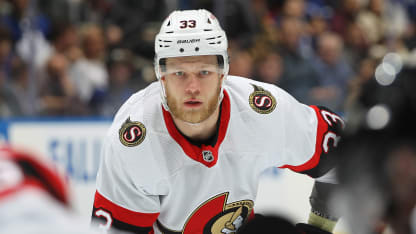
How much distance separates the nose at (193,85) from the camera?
97.0 inches

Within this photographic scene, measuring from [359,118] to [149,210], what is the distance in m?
1.40

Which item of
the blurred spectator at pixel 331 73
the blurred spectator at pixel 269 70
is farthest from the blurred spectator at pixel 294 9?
the blurred spectator at pixel 269 70

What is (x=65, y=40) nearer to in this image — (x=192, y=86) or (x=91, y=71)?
(x=91, y=71)

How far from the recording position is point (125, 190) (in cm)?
245

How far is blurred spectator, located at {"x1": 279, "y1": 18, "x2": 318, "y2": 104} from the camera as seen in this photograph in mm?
4875

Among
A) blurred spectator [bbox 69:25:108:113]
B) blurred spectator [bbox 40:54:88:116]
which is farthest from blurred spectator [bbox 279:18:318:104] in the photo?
blurred spectator [bbox 40:54:88:116]

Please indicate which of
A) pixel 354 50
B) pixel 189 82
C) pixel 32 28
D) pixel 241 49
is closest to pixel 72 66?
pixel 32 28

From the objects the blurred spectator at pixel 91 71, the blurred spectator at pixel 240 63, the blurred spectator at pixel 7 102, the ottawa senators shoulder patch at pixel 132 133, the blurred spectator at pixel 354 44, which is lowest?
the blurred spectator at pixel 7 102

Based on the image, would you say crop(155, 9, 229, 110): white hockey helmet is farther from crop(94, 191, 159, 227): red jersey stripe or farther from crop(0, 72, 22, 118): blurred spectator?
crop(0, 72, 22, 118): blurred spectator

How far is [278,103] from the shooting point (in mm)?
2574

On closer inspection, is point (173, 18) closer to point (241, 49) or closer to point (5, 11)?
point (241, 49)

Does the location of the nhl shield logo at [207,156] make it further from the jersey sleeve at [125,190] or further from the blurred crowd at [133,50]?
the blurred crowd at [133,50]

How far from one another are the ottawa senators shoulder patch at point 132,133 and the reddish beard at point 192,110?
145 mm

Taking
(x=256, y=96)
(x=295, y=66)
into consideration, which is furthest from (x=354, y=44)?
(x=256, y=96)
